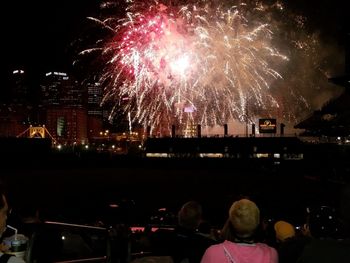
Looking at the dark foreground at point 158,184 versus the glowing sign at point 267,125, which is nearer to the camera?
the dark foreground at point 158,184

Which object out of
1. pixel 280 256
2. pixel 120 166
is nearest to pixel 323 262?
pixel 280 256

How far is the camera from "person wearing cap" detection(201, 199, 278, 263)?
332 cm

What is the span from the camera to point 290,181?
29.1 meters

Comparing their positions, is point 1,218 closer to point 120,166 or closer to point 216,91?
point 216,91

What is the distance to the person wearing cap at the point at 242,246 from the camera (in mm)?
3316

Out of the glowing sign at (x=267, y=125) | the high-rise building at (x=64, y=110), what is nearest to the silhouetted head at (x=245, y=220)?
the glowing sign at (x=267, y=125)

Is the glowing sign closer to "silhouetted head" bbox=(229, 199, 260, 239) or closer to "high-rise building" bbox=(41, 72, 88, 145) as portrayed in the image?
"silhouetted head" bbox=(229, 199, 260, 239)

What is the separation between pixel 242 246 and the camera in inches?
132

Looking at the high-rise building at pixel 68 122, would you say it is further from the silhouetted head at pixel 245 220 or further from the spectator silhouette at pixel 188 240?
the silhouetted head at pixel 245 220

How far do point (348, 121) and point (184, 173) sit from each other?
16.2m

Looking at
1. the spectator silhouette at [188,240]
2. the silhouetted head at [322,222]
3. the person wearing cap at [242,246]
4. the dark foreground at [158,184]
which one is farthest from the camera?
the dark foreground at [158,184]

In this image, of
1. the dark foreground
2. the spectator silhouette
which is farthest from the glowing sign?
the spectator silhouette

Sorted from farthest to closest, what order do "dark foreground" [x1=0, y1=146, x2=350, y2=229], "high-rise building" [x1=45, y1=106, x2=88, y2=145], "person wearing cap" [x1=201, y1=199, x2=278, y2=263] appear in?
1. "high-rise building" [x1=45, y1=106, x2=88, y2=145]
2. "dark foreground" [x1=0, y1=146, x2=350, y2=229]
3. "person wearing cap" [x1=201, y1=199, x2=278, y2=263]

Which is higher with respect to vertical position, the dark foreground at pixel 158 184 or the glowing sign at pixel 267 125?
the glowing sign at pixel 267 125
